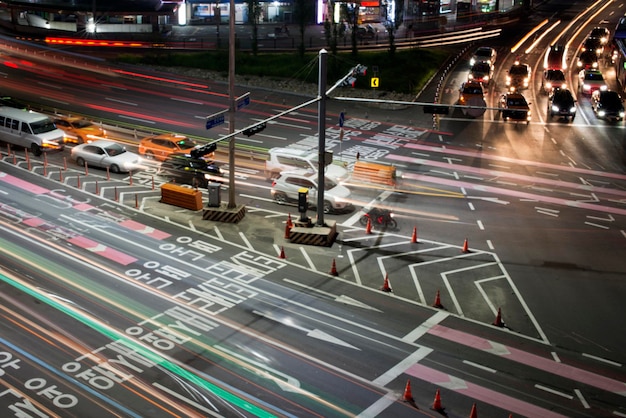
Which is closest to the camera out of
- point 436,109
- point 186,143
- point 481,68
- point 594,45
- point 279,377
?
point 279,377

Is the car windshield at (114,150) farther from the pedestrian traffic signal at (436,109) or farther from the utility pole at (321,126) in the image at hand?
the pedestrian traffic signal at (436,109)

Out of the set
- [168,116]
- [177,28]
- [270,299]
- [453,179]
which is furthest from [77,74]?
[270,299]

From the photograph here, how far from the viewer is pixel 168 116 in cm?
4584

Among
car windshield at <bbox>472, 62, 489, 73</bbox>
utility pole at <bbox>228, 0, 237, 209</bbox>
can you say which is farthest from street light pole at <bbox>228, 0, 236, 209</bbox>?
car windshield at <bbox>472, 62, 489, 73</bbox>

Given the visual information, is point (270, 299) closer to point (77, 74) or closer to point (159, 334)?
point (159, 334)

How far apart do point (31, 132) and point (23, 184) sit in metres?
5.09

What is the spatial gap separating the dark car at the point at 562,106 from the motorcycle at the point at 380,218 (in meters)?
20.5

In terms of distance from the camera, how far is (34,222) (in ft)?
95.7

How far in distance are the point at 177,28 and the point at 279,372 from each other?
62831mm

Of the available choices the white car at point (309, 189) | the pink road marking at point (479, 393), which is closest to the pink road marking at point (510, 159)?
the white car at point (309, 189)

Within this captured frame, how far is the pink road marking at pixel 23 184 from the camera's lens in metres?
33.0

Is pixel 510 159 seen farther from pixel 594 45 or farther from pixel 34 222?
pixel 594 45

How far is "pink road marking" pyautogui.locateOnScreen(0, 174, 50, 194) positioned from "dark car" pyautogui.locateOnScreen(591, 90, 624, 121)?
1296 inches

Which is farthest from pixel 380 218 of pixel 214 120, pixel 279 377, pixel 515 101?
pixel 515 101
